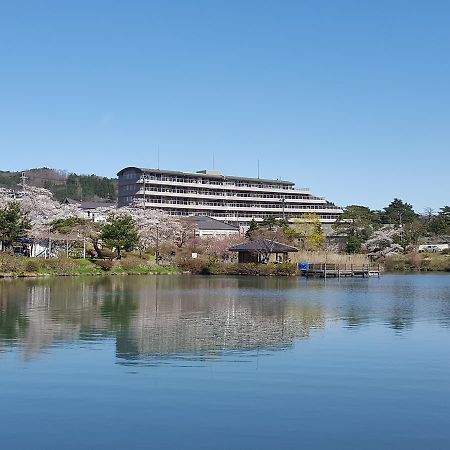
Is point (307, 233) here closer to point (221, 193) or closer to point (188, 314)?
point (221, 193)

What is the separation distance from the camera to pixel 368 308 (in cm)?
2391

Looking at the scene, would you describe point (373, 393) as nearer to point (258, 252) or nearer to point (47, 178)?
point (258, 252)

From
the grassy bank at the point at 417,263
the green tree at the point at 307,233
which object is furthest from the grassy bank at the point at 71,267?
the grassy bank at the point at 417,263

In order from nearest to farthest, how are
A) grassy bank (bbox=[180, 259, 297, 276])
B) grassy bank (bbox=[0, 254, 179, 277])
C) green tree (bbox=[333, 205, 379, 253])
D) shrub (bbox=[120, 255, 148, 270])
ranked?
grassy bank (bbox=[0, 254, 179, 277]) → shrub (bbox=[120, 255, 148, 270]) → grassy bank (bbox=[180, 259, 297, 276]) → green tree (bbox=[333, 205, 379, 253])

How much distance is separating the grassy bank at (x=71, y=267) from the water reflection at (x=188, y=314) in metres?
3.95

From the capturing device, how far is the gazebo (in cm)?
4900

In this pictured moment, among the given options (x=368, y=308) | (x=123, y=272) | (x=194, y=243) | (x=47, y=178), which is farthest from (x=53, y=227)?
(x=47, y=178)

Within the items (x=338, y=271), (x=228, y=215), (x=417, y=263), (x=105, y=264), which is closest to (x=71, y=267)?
(x=105, y=264)

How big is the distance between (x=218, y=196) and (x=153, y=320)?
2440 inches

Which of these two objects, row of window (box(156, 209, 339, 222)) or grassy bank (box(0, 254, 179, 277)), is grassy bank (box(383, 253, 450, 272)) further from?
row of window (box(156, 209, 339, 222))

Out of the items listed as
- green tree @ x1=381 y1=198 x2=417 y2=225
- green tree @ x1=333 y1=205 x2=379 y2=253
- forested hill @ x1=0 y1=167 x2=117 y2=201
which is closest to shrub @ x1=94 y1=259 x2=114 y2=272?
green tree @ x1=333 y1=205 x2=379 y2=253

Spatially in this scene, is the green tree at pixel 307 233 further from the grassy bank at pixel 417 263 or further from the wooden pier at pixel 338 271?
the wooden pier at pixel 338 271

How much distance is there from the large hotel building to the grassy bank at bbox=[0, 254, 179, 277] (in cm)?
2662

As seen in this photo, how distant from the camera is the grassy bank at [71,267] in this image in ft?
125
